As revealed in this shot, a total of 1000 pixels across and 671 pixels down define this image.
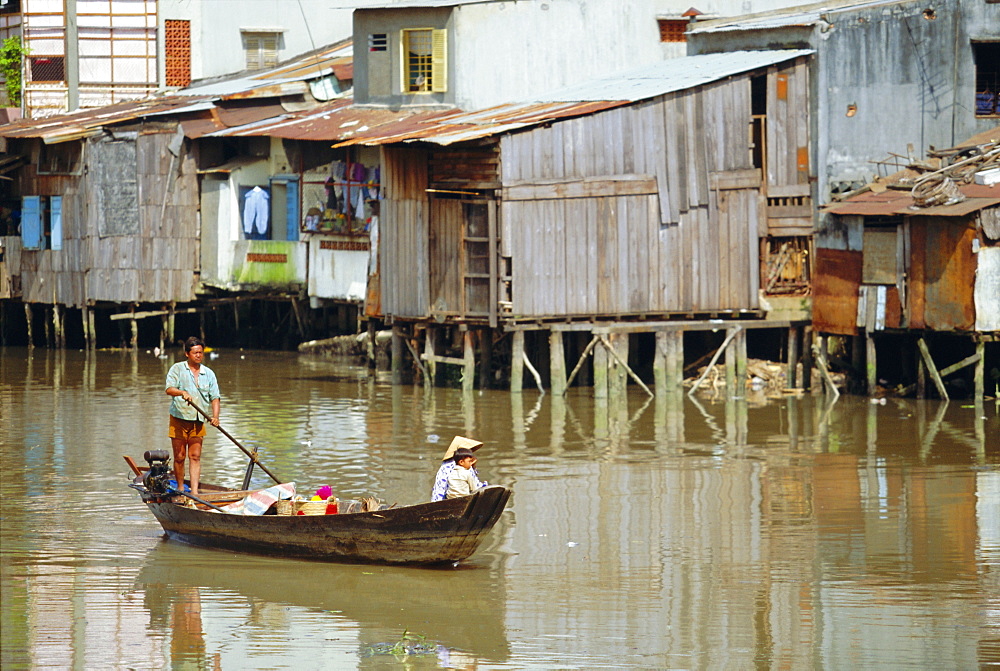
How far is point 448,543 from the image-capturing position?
594 inches

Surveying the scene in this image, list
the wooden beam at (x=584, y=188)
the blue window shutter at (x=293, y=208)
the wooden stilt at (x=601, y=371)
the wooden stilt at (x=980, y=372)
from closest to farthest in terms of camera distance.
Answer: the wooden stilt at (x=980, y=372) < the wooden beam at (x=584, y=188) < the wooden stilt at (x=601, y=371) < the blue window shutter at (x=293, y=208)

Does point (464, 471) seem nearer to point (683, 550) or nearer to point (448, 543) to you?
point (448, 543)

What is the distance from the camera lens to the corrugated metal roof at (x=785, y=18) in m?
27.6

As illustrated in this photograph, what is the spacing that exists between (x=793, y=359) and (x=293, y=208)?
1094cm

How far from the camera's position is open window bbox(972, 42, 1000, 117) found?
2759cm

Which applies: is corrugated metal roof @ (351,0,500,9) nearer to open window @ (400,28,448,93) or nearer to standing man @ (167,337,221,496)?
open window @ (400,28,448,93)

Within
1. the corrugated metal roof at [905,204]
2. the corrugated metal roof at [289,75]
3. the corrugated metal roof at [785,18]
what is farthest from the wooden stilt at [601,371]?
the corrugated metal roof at [289,75]

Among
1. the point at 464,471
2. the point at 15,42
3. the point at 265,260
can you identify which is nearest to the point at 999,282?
the point at 464,471

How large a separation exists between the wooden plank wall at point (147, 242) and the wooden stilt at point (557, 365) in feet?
35.3

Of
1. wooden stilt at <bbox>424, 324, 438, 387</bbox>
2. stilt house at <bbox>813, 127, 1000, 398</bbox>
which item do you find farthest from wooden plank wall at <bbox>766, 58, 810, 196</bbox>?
wooden stilt at <bbox>424, 324, 438, 387</bbox>

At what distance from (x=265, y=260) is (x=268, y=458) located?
12.5 meters

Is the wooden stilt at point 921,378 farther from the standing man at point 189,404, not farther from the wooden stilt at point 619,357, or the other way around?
the standing man at point 189,404

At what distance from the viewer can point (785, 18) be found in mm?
28984

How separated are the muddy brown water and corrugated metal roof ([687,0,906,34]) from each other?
6.28 m
